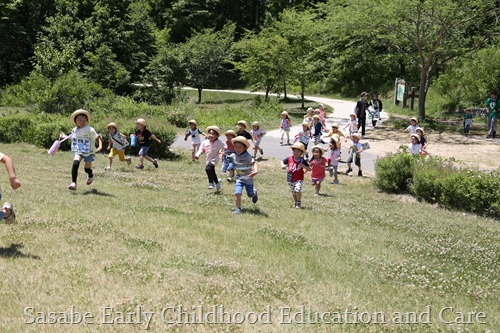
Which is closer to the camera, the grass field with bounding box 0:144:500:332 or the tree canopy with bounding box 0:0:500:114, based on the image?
the grass field with bounding box 0:144:500:332

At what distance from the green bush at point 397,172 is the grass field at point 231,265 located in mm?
2915

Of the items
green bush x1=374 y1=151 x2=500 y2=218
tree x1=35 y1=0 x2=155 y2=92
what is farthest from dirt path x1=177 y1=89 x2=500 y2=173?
tree x1=35 y1=0 x2=155 y2=92

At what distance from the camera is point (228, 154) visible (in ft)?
41.1

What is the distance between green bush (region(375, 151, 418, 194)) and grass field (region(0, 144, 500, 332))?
9.56ft

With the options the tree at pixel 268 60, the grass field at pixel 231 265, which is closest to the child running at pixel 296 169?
the grass field at pixel 231 265

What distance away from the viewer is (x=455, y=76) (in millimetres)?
34219

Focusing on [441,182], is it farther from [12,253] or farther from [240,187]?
[12,253]

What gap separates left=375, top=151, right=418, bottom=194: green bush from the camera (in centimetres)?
1469

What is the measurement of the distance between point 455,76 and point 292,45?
1120 centimetres

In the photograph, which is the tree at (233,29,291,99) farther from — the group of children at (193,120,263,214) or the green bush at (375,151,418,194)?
the group of children at (193,120,263,214)

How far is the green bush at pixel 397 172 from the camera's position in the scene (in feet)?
48.2

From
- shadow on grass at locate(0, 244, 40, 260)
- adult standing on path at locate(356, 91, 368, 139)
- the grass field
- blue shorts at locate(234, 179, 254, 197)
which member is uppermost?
adult standing on path at locate(356, 91, 368, 139)

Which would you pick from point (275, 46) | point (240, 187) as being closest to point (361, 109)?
point (275, 46)

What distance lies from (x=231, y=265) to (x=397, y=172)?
30.3 feet
